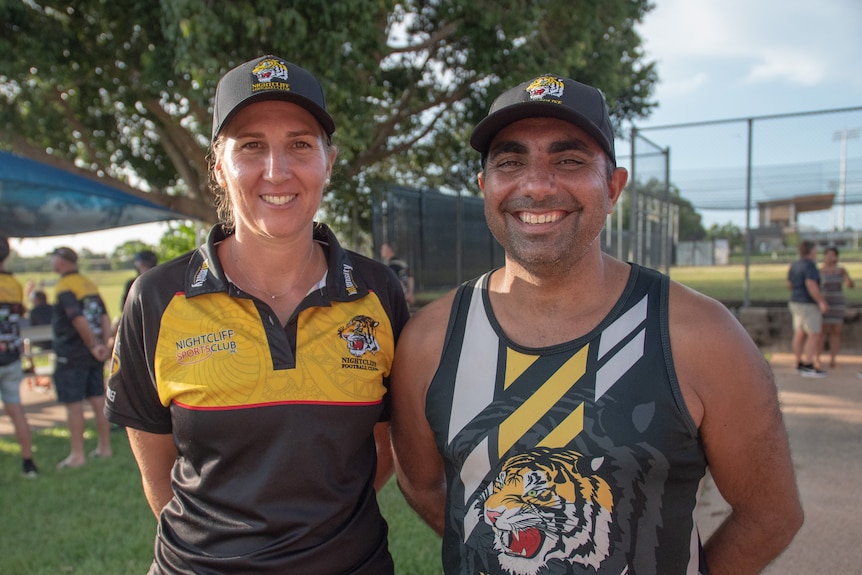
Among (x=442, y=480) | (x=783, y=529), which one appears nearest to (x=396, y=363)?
(x=442, y=480)

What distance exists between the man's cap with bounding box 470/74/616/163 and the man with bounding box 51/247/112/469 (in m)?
5.49

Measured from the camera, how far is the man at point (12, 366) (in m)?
5.69

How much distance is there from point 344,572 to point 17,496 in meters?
4.57

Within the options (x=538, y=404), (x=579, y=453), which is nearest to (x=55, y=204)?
(x=538, y=404)

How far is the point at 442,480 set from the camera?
2127mm

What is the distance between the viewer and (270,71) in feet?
6.40

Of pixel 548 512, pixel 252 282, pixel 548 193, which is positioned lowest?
pixel 548 512

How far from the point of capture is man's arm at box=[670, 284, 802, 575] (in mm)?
1614

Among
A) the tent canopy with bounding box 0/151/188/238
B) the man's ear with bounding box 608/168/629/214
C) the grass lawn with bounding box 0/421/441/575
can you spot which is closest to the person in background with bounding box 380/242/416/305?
the tent canopy with bounding box 0/151/188/238

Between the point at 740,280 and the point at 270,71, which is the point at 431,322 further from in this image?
the point at 740,280

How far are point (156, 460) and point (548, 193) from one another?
143 centimetres

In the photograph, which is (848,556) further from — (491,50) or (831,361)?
(491,50)

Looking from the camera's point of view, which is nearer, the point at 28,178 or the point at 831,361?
the point at 28,178

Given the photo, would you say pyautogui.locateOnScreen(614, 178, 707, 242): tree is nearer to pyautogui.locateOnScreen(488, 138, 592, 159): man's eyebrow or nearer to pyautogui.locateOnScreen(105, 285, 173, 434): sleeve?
pyautogui.locateOnScreen(488, 138, 592, 159): man's eyebrow
